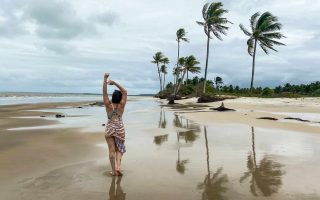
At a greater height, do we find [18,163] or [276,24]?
[276,24]

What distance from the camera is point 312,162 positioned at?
313 inches

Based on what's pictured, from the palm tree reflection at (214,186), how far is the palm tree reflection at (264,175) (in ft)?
1.27

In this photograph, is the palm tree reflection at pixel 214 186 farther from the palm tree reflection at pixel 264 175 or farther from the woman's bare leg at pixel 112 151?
the woman's bare leg at pixel 112 151

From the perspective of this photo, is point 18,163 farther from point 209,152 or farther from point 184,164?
point 209,152

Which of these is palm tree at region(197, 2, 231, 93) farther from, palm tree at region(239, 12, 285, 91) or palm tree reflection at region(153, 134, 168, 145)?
palm tree reflection at region(153, 134, 168, 145)

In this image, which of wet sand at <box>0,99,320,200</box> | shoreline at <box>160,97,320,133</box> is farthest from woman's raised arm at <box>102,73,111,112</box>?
shoreline at <box>160,97,320,133</box>

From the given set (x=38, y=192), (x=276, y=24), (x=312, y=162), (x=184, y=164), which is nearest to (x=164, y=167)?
(x=184, y=164)

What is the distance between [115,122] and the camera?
723 centimetres

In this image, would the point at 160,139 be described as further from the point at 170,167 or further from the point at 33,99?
the point at 33,99

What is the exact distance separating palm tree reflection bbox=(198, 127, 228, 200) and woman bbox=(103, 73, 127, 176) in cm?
174

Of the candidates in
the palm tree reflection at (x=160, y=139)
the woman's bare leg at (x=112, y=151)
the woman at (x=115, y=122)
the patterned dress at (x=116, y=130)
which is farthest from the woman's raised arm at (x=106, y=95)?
the palm tree reflection at (x=160, y=139)

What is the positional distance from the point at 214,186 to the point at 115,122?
2348 mm

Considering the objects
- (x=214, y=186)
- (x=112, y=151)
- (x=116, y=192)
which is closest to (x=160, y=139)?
(x=112, y=151)

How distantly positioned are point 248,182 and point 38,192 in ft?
11.6
